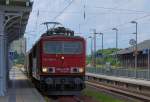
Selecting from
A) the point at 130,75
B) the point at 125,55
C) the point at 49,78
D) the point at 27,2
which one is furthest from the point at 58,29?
the point at 125,55

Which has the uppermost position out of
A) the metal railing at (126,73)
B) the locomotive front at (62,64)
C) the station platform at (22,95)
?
the locomotive front at (62,64)

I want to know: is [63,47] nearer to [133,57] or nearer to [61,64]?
[61,64]

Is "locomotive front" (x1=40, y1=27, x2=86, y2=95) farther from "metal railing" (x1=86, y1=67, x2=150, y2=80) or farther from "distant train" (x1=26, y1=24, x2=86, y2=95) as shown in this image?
"metal railing" (x1=86, y1=67, x2=150, y2=80)

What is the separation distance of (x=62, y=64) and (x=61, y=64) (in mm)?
50

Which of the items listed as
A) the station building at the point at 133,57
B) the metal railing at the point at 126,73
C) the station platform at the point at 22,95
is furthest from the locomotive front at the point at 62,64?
the station building at the point at 133,57

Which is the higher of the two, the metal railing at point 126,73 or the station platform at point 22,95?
the metal railing at point 126,73

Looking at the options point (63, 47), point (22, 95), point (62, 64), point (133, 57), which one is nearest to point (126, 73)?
point (133, 57)

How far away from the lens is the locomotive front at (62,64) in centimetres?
2545

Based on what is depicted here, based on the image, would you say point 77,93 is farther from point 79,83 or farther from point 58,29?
point 58,29

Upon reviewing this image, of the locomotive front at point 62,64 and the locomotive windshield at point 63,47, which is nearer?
the locomotive front at point 62,64

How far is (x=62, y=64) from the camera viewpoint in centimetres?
2558

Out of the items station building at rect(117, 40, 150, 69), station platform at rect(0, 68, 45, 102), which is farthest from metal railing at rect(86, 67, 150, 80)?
station platform at rect(0, 68, 45, 102)

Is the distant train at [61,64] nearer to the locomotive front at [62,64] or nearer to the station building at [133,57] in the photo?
the locomotive front at [62,64]

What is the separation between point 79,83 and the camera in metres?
25.5
